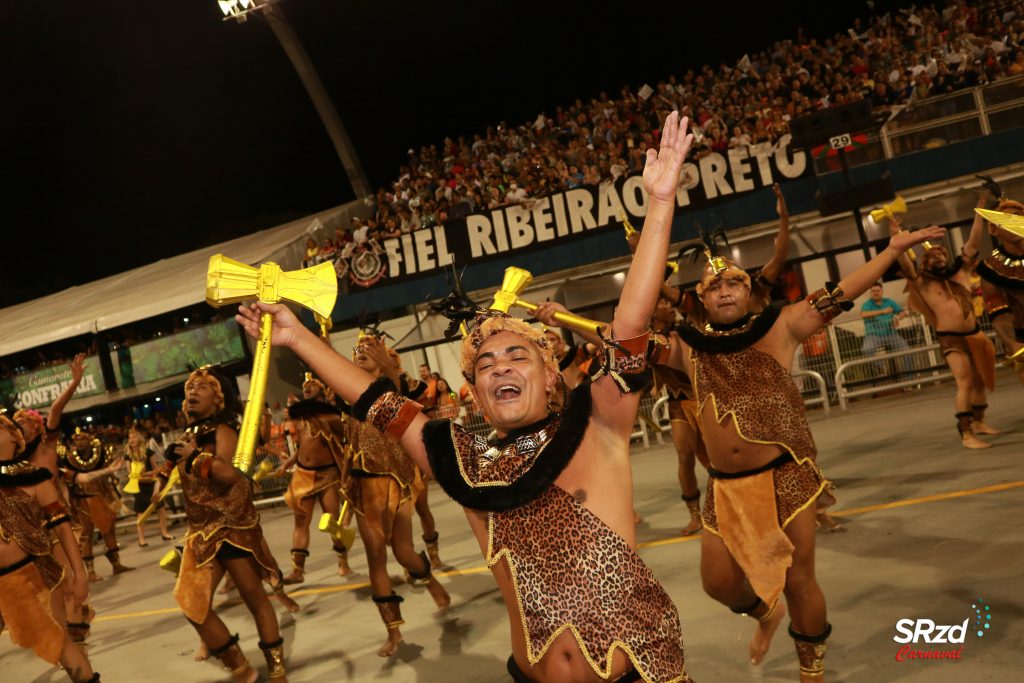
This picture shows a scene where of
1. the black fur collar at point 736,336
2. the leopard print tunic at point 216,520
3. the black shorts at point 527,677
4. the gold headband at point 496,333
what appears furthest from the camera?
the leopard print tunic at point 216,520

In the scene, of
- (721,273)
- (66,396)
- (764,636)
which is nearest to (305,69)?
(66,396)

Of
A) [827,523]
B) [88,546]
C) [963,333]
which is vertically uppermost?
[963,333]

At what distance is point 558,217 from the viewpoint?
17.3 m

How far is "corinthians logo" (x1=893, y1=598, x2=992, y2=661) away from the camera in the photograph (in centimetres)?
439

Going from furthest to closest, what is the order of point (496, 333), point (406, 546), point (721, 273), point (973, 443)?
1. point (973, 443)
2. point (406, 546)
3. point (721, 273)
4. point (496, 333)

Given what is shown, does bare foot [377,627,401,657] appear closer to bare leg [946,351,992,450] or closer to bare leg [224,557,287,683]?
bare leg [224,557,287,683]

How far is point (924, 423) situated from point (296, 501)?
273 inches

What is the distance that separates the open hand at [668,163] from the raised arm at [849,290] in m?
1.73

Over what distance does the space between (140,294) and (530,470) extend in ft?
71.4

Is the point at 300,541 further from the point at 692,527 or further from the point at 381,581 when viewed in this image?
the point at 692,527

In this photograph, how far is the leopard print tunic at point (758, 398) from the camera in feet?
14.3

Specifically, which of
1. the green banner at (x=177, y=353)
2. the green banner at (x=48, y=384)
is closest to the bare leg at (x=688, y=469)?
the green banner at (x=177, y=353)

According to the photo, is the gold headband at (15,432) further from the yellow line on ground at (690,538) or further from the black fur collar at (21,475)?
the yellow line on ground at (690,538)

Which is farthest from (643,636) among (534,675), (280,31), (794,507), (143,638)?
(280,31)
